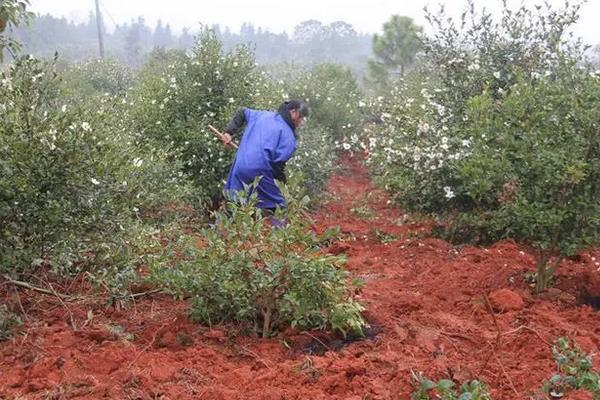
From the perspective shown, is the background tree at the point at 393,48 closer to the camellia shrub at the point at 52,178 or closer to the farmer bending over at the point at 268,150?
the farmer bending over at the point at 268,150

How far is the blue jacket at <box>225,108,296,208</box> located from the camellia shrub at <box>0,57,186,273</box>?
1.92m

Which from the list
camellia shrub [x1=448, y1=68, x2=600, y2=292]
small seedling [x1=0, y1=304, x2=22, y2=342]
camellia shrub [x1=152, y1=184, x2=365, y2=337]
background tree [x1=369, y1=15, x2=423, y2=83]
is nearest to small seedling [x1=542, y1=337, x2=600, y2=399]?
camellia shrub [x1=152, y1=184, x2=365, y2=337]

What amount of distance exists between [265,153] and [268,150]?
0.13 ft

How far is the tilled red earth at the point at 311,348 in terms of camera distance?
10.0 ft

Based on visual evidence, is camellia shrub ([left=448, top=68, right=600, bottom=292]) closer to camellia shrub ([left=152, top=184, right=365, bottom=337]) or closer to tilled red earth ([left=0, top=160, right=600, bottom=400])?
tilled red earth ([left=0, top=160, right=600, bottom=400])

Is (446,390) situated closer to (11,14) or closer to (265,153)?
(11,14)

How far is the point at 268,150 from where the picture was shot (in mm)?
5910

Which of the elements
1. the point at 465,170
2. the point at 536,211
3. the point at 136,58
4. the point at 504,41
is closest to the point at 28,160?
the point at 465,170

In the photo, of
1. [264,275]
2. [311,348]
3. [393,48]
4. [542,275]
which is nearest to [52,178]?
[264,275]

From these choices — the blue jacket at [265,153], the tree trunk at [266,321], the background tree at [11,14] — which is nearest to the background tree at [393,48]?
the blue jacket at [265,153]

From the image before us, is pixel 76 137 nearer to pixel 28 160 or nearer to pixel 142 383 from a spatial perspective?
pixel 28 160

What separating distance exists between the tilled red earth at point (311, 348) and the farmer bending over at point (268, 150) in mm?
1370

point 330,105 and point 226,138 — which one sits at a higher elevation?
point 226,138

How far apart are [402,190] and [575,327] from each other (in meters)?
3.38
